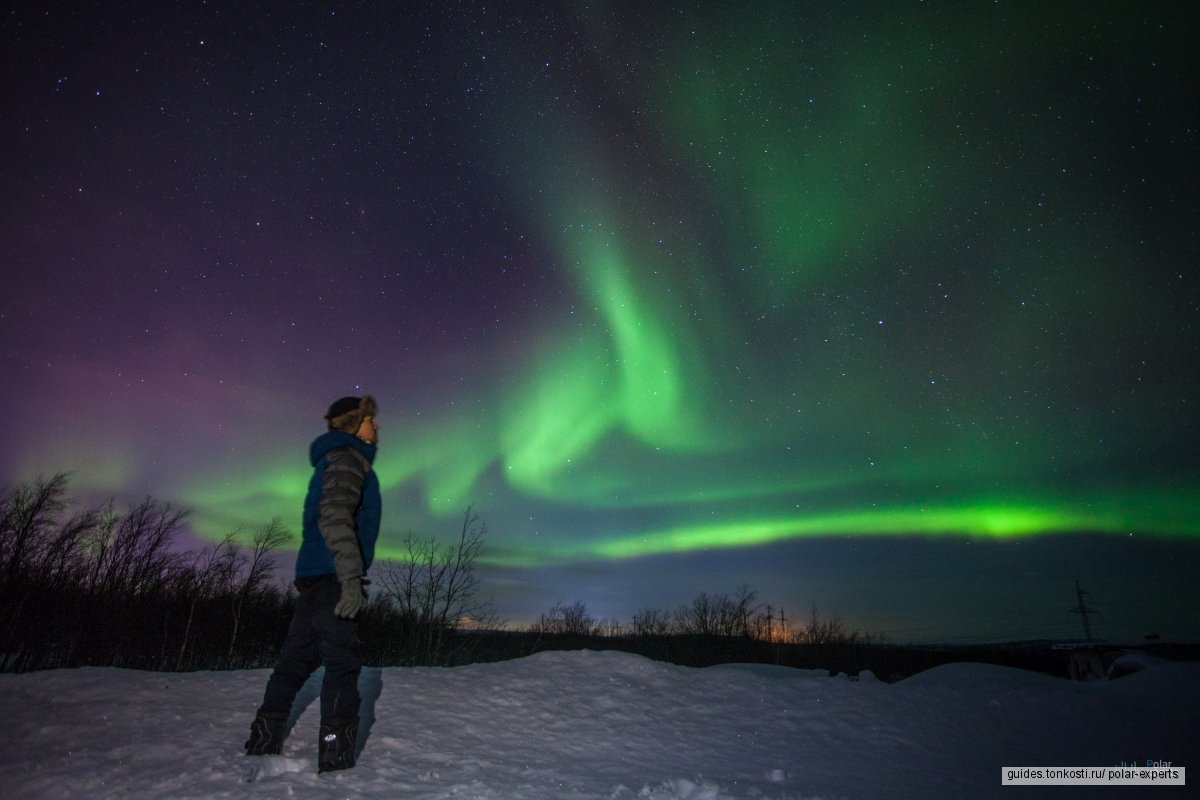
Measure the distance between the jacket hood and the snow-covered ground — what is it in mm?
2010

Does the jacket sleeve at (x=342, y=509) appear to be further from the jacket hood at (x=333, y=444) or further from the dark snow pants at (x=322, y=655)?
the dark snow pants at (x=322, y=655)

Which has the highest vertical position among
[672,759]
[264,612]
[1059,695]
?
[1059,695]

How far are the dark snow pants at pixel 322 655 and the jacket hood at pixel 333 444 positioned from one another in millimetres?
877

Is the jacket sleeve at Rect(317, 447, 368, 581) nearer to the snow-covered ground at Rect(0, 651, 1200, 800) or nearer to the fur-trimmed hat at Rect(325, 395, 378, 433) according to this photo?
the fur-trimmed hat at Rect(325, 395, 378, 433)

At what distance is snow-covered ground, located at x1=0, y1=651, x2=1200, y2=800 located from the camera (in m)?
3.72

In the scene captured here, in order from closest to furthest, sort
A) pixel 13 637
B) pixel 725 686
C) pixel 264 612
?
pixel 725 686 → pixel 13 637 → pixel 264 612

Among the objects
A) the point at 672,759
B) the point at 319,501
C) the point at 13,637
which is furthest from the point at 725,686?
the point at 13,637

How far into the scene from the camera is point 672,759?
4762mm

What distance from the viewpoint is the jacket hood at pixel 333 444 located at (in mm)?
4242

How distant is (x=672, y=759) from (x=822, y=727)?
1958 millimetres

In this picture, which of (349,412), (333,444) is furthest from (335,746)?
(349,412)

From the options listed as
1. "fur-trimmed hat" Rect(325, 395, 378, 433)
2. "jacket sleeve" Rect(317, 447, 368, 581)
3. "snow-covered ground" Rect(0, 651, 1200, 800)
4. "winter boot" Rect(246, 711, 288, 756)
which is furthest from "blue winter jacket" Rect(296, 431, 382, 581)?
"snow-covered ground" Rect(0, 651, 1200, 800)

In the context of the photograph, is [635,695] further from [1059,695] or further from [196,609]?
[196,609]

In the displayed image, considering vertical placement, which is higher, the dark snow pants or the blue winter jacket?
the blue winter jacket
